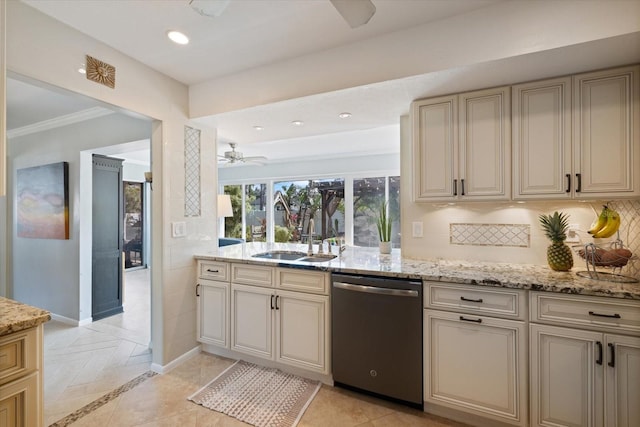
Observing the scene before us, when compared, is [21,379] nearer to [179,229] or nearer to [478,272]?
[179,229]

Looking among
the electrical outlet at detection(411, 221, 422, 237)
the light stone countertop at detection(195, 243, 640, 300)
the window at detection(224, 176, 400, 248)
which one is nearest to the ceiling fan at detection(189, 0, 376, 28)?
the light stone countertop at detection(195, 243, 640, 300)

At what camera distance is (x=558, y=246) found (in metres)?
1.95

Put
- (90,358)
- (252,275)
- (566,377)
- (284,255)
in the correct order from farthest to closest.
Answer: (284,255), (90,358), (252,275), (566,377)

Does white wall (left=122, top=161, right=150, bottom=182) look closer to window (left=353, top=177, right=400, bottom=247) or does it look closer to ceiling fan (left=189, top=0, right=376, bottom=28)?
window (left=353, top=177, right=400, bottom=247)

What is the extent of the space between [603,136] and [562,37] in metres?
0.69

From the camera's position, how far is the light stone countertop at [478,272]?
1.58 metres

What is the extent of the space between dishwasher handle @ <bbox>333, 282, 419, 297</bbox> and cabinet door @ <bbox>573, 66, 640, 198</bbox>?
1.27 metres

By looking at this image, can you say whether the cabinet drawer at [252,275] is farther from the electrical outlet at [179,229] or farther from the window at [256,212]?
the window at [256,212]

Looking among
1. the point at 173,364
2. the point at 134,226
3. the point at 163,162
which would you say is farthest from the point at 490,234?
the point at 134,226

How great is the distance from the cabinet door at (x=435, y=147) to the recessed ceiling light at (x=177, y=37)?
174 centimetres

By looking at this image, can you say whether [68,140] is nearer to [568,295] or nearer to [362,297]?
[362,297]

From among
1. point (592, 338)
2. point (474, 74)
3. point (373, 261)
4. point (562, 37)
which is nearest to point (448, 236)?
point (373, 261)

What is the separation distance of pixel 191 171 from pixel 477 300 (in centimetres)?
259

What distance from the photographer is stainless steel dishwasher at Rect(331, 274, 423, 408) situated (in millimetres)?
1908
